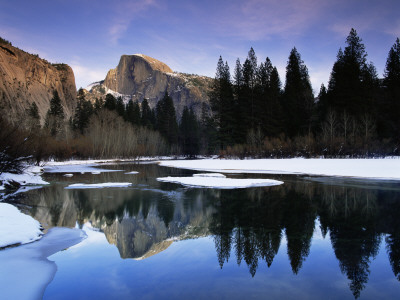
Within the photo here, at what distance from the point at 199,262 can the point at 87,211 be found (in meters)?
5.61

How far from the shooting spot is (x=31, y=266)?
15.3 feet

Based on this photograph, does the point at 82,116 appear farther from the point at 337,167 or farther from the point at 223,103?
the point at 337,167

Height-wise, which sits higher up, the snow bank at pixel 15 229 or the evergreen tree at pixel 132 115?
the evergreen tree at pixel 132 115

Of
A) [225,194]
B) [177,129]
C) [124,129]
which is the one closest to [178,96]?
[177,129]

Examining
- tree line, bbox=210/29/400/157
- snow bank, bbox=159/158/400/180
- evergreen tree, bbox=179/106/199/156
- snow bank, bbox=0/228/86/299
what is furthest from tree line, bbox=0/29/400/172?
snow bank, bbox=0/228/86/299

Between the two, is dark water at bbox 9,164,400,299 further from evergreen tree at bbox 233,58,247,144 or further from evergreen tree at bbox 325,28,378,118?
evergreen tree at bbox 233,58,247,144

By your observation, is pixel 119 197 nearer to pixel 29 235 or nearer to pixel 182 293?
pixel 29 235

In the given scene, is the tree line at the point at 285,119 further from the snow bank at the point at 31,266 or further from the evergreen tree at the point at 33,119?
the snow bank at the point at 31,266

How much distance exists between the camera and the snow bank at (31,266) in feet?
12.4

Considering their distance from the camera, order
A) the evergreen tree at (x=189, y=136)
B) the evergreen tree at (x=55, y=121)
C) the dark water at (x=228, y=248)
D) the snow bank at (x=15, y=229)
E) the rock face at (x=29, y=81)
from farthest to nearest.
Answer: the rock face at (x=29, y=81) < the evergreen tree at (x=189, y=136) < the evergreen tree at (x=55, y=121) < the snow bank at (x=15, y=229) < the dark water at (x=228, y=248)

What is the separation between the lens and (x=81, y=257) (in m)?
5.29

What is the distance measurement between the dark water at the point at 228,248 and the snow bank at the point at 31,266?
19 centimetres

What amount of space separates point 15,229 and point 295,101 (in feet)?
140

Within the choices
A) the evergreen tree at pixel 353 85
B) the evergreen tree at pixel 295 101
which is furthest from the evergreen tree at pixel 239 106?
the evergreen tree at pixel 353 85
